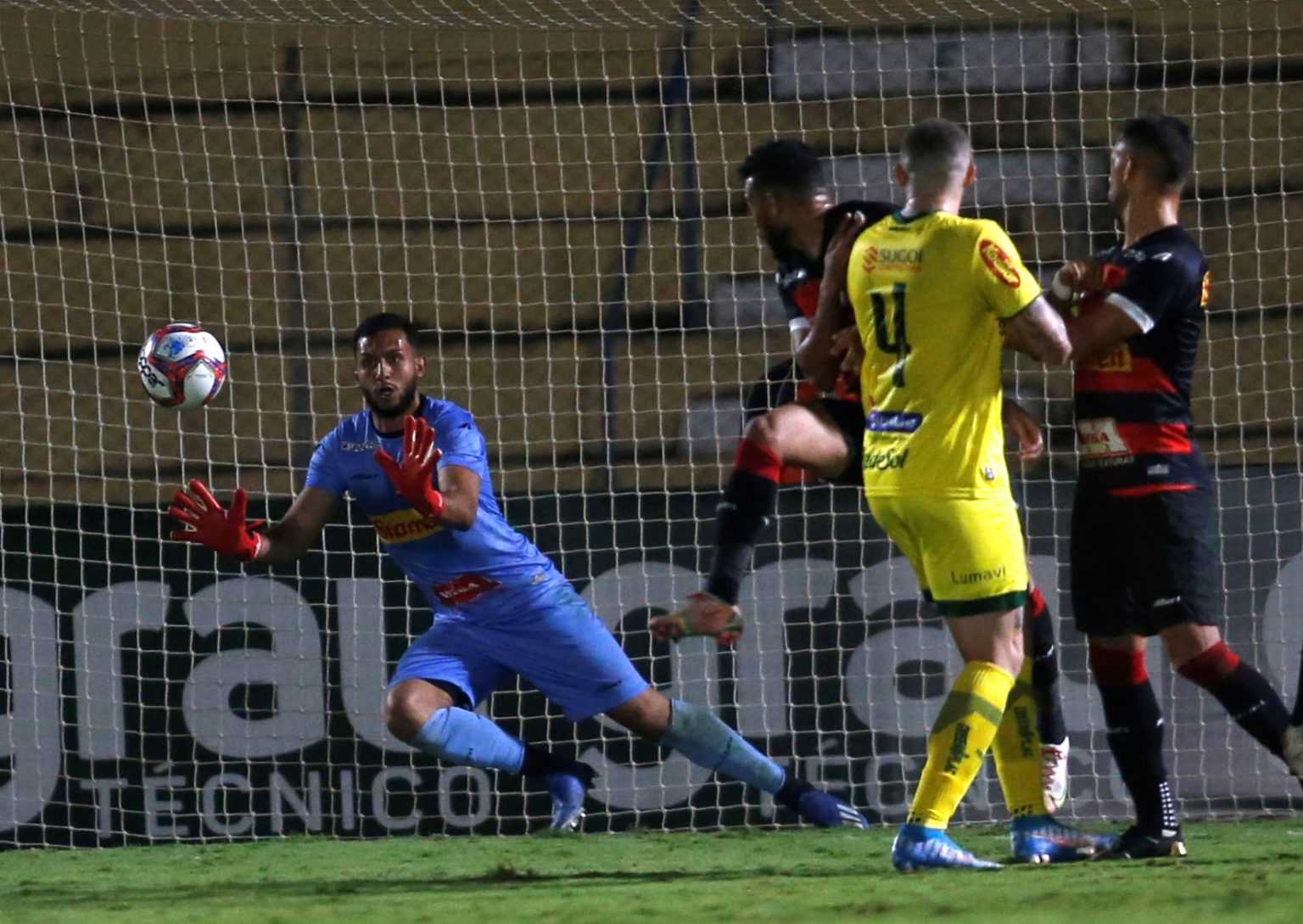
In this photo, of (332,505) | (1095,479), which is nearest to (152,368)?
(332,505)

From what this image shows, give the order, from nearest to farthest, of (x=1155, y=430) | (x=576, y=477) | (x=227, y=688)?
(x=1155, y=430) < (x=227, y=688) < (x=576, y=477)

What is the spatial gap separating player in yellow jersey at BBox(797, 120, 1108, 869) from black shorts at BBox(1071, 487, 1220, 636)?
398 millimetres

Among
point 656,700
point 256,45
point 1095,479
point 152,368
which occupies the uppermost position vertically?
point 256,45

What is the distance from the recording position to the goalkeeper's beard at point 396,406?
5926mm

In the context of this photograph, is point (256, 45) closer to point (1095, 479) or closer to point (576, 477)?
point (576, 477)

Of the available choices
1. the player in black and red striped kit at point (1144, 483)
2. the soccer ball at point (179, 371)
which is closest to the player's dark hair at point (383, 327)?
the soccer ball at point (179, 371)

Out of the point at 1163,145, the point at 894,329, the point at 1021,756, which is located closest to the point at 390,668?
the point at 1021,756

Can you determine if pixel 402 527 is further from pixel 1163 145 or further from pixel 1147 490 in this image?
pixel 1163 145

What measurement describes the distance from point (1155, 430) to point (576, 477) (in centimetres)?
349

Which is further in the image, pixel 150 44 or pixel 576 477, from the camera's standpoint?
pixel 150 44

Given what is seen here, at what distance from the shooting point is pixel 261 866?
18.3 feet

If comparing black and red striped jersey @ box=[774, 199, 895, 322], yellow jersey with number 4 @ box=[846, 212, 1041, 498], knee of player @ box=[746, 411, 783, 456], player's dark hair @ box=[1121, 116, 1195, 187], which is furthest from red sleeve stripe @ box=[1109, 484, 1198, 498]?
black and red striped jersey @ box=[774, 199, 895, 322]

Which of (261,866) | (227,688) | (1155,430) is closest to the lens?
(1155,430)

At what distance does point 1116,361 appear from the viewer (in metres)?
4.66
